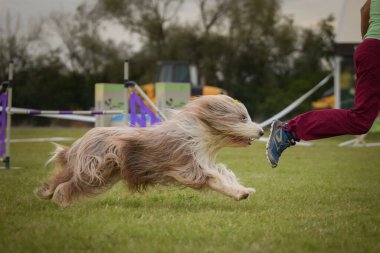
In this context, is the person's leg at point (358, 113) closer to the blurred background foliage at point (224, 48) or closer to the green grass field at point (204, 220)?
the green grass field at point (204, 220)

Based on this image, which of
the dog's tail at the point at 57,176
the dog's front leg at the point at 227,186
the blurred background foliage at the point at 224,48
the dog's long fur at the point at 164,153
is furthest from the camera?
the blurred background foliage at the point at 224,48

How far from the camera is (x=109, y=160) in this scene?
461cm

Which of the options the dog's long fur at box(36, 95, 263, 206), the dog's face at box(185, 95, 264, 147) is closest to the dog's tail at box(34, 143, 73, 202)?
the dog's long fur at box(36, 95, 263, 206)

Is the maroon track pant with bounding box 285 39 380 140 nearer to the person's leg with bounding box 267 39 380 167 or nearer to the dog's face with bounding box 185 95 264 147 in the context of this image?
the person's leg with bounding box 267 39 380 167

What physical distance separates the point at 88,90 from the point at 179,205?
57.4 ft

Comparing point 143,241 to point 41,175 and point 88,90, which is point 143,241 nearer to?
point 41,175

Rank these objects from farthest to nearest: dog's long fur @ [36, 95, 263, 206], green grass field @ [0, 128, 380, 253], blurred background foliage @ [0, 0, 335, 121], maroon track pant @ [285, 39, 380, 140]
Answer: blurred background foliage @ [0, 0, 335, 121] < dog's long fur @ [36, 95, 263, 206] < maroon track pant @ [285, 39, 380, 140] < green grass field @ [0, 128, 380, 253]

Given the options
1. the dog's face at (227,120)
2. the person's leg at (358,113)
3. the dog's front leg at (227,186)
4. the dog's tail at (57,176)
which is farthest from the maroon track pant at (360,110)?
the dog's tail at (57,176)

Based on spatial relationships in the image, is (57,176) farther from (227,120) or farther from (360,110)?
(360,110)

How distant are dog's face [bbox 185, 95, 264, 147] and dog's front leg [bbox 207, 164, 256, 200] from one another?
31 centimetres

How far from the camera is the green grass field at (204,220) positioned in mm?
3270

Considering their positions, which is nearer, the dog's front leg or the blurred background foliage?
the dog's front leg

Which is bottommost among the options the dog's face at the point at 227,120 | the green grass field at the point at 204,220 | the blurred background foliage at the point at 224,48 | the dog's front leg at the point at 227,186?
the green grass field at the point at 204,220

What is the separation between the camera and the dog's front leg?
4449mm
